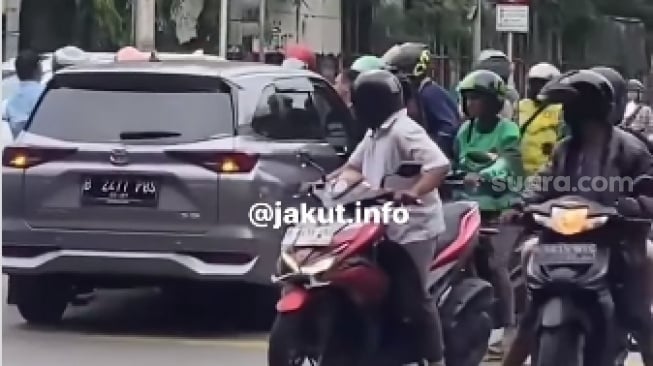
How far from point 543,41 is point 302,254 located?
26252mm

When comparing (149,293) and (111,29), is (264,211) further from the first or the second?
(111,29)

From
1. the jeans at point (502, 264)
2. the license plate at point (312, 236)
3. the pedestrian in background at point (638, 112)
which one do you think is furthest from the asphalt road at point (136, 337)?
the pedestrian in background at point (638, 112)

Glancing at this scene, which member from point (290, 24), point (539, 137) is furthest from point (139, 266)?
point (290, 24)

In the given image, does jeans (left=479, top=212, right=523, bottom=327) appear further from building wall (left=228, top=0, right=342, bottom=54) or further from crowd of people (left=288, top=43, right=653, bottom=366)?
building wall (left=228, top=0, right=342, bottom=54)

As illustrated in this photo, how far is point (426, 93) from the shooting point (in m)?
10.4

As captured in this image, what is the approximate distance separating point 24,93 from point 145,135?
3907 mm

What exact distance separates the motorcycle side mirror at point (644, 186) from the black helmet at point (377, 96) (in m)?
1.23

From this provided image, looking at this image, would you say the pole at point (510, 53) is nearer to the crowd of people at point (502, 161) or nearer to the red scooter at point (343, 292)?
the crowd of people at point (502, 161)

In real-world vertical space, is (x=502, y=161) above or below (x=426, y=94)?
below

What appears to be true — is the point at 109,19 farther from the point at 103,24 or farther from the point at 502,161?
the point at 502,161

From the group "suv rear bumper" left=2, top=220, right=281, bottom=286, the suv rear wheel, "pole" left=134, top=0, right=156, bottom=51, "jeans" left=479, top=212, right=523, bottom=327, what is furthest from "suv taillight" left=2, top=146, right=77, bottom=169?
"pole" left=134, top=0, right=156, bottom=51

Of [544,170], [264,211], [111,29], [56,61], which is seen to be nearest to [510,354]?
[544,170]

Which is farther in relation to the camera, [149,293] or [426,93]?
[149,293]

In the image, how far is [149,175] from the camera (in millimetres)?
9672
